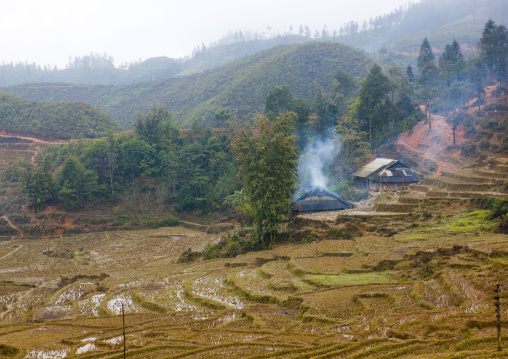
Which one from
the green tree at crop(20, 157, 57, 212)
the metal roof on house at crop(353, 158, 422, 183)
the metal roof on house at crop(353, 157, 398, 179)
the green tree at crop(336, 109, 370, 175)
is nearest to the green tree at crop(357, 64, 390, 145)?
the green tree at crop(336, 109, 370, 175)

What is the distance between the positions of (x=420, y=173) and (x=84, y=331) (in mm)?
34553

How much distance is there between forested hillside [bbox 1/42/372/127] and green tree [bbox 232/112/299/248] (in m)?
33.8

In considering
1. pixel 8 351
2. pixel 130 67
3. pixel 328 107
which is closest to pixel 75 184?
pixel 328 107

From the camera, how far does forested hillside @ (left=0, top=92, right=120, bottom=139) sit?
54.9 metres

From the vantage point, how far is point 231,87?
74.2 meters

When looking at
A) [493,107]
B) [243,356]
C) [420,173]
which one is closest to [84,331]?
[243,356]

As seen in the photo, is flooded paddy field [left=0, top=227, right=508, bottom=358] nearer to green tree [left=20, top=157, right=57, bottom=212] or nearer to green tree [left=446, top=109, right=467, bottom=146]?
green tree [left=20, top=157, right=57, bottom=212]

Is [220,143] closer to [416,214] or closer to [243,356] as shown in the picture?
[416,214]

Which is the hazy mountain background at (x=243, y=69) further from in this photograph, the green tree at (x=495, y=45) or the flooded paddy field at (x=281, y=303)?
the flooded paddy field at (x=281, y=303)

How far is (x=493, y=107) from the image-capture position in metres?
43.6

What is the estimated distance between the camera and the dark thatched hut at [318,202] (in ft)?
107

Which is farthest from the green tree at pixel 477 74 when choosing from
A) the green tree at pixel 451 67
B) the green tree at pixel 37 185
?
the green tree at pixel 37 185

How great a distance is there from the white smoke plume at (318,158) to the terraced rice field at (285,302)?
18290 mm

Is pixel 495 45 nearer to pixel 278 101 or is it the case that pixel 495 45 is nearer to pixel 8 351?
pixel 278 101
